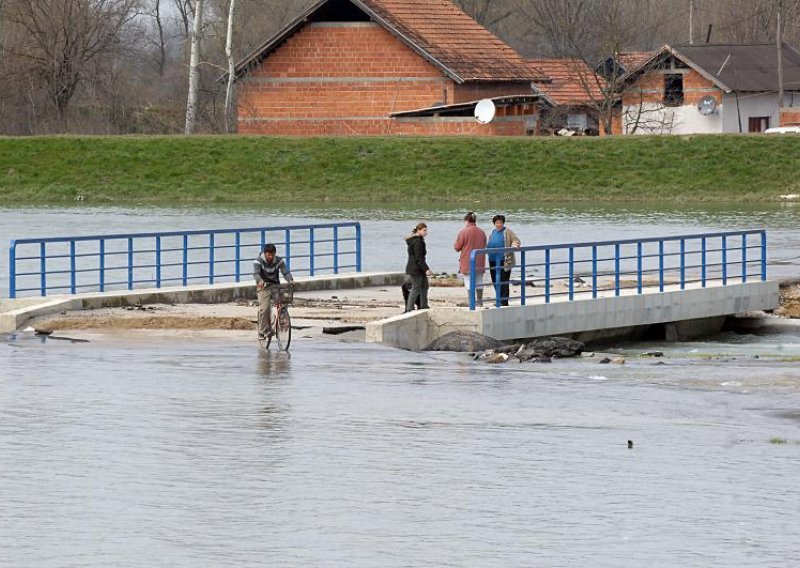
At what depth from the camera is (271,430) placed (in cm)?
2067

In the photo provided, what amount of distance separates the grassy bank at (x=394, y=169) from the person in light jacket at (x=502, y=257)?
130 ft

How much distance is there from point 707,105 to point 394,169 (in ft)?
74.0

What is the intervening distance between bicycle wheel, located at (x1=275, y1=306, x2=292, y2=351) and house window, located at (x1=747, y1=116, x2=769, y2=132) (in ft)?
218

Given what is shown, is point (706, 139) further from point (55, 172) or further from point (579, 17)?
point (579, 17)

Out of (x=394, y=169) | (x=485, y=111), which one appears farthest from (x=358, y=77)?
(x=394, y=169)

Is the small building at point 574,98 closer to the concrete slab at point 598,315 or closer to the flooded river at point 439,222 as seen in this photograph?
the flooded river at point 439,222

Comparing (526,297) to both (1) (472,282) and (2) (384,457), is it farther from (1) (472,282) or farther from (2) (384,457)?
(2) (384,457)

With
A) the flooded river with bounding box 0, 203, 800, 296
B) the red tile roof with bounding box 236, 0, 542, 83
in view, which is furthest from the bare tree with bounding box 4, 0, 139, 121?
the flooded river with bounding box 0, 203, 800, 296

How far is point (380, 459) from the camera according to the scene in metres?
19.3

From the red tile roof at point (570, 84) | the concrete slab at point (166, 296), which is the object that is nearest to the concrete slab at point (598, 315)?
the concrete slab at point (166, 296)

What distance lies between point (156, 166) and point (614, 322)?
44.6 m

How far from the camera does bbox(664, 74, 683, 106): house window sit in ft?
298

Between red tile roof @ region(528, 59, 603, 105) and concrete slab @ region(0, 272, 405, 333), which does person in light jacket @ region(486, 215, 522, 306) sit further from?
red tile roof @ region(528, 59, 603, 105)

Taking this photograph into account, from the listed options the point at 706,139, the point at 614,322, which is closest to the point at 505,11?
the point at 706,139
